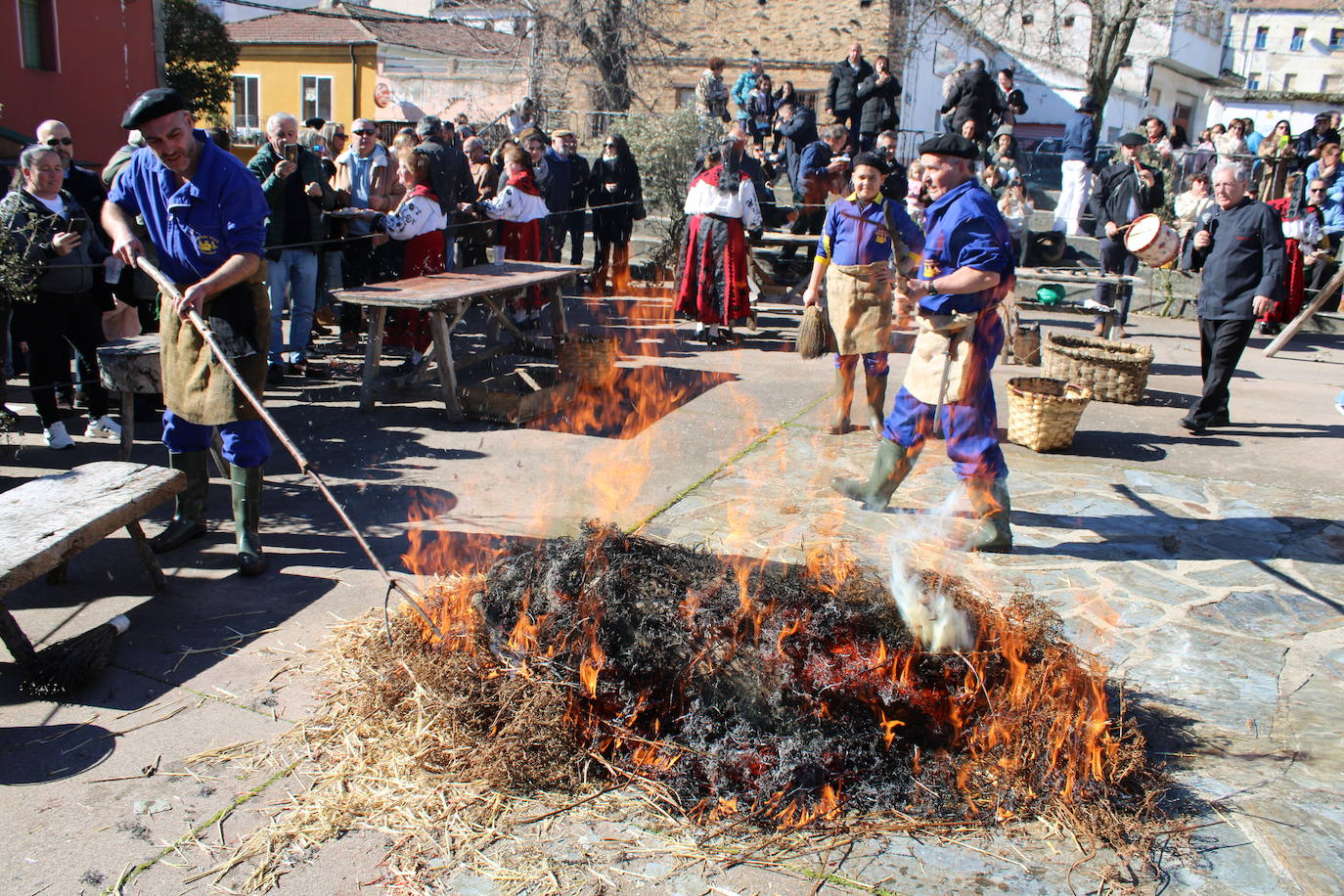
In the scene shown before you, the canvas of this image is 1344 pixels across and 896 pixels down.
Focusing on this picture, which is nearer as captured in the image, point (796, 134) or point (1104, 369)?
point (1104, 369)

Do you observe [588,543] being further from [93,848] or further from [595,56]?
[595,56]

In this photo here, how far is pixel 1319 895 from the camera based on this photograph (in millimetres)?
2730

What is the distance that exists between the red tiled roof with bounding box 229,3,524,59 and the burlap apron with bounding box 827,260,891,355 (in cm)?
3089

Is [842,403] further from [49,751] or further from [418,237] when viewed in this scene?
[49,751]

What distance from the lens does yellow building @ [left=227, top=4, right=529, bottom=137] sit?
1366 inches

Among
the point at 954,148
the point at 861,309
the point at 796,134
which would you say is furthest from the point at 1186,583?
the point at 796,134

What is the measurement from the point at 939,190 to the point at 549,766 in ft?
11.4

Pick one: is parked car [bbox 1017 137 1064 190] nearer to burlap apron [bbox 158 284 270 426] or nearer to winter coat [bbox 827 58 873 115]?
winter coat [bbox 827 58 873 115]

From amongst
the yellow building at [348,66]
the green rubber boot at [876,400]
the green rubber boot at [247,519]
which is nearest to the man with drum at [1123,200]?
the green rubber boot at [876,400]

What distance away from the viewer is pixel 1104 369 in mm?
8164

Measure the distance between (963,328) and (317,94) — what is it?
125 ft

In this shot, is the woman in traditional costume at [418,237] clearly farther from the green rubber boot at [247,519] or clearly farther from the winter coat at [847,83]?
the winter coat at [847,83]

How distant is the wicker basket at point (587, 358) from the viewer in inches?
319

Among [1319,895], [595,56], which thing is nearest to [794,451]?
[1319,895]
